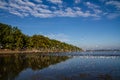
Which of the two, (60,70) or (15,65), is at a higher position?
(15,65)

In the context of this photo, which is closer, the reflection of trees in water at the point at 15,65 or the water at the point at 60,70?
the water at the point at 60,70

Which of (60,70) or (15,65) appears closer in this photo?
(60,70)

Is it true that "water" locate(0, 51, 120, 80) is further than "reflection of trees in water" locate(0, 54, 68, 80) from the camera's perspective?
No

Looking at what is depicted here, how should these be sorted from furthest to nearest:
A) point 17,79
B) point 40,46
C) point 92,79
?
point 40,46 < point 17,79 < point 92,79

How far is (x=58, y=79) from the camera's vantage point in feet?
74.5

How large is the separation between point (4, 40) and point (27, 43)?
102 ft

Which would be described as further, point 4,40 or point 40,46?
point 40,46

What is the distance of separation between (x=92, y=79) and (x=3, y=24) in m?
110

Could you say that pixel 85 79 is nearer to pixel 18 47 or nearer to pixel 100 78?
pixel 100 78

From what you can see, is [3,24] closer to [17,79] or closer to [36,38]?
[36,38]

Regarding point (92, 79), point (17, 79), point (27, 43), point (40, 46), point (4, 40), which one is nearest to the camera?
point (92, 79)

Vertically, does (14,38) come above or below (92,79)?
above

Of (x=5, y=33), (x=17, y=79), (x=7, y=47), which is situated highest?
(x=5, y=33)

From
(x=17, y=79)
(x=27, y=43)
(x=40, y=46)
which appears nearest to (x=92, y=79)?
(x=17, y=79)
